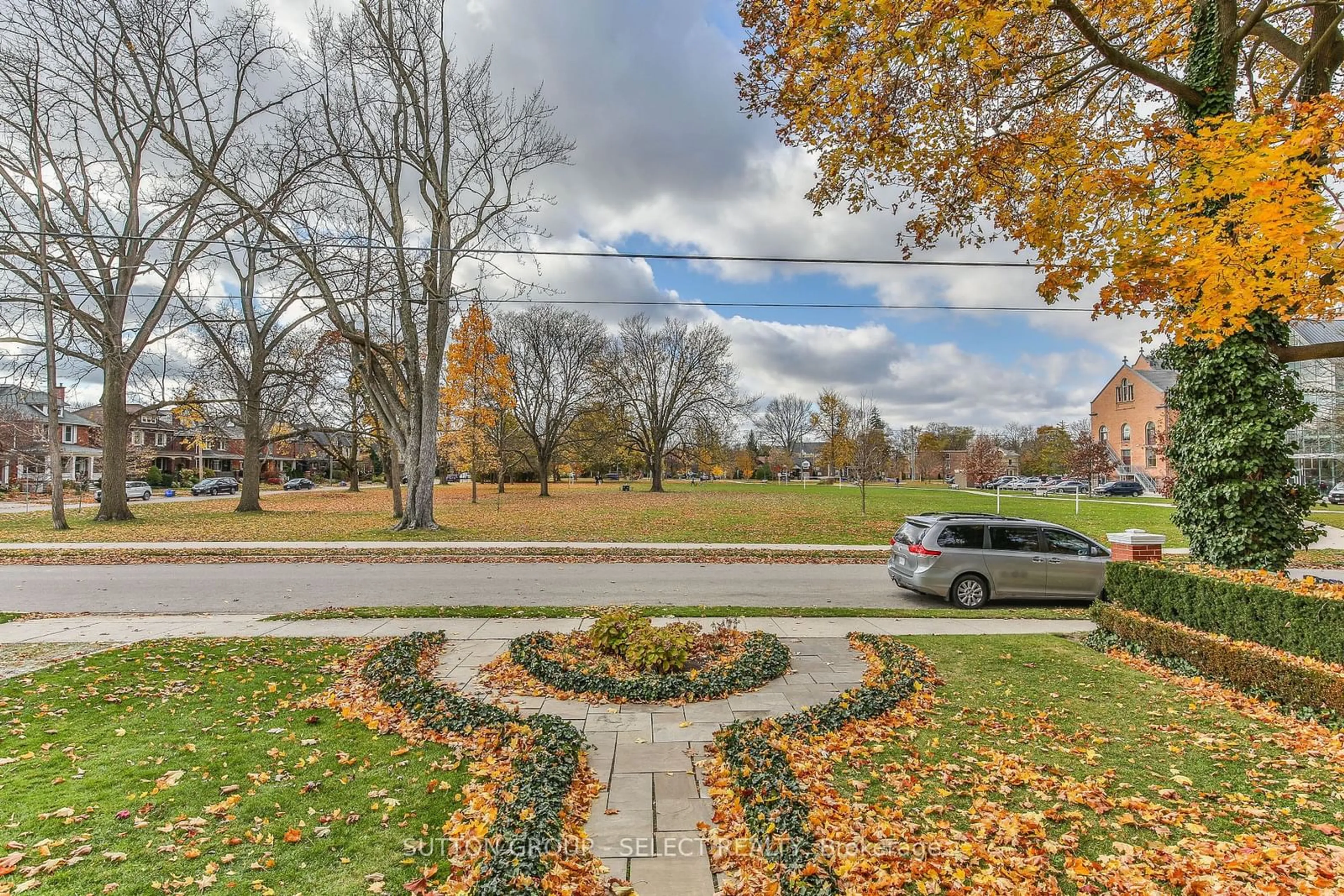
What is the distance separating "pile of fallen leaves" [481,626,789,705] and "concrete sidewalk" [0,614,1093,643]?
0.94 m

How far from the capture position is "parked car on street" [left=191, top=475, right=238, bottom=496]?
4319 cm

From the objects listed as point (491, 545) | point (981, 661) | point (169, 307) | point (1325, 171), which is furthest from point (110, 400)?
point (1325, 171)

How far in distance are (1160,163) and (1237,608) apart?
5.25m

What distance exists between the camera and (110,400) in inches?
837

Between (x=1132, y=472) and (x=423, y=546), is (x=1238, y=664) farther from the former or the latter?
(x=1132, y=472)

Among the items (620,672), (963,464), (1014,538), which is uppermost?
(963,464)

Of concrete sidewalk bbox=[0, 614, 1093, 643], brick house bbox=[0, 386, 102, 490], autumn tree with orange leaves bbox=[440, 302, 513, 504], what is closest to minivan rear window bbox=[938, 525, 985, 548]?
concrete sidewalk bbox=[0, 614, 1093, 643]

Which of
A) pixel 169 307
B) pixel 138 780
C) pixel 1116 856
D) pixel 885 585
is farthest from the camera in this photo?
pixel 169 307

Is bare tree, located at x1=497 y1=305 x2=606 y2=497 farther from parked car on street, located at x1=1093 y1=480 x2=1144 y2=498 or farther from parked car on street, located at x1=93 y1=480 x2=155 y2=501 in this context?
parked car on street, located at x1=1093 y1=480 x2=1144 y2=498

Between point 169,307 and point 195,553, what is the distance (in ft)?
34.9

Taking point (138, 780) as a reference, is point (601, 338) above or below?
above

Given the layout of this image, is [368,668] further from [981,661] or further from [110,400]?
[110,400]

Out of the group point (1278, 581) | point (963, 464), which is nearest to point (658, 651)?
point (1278, 581)

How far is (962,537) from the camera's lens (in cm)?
1005
